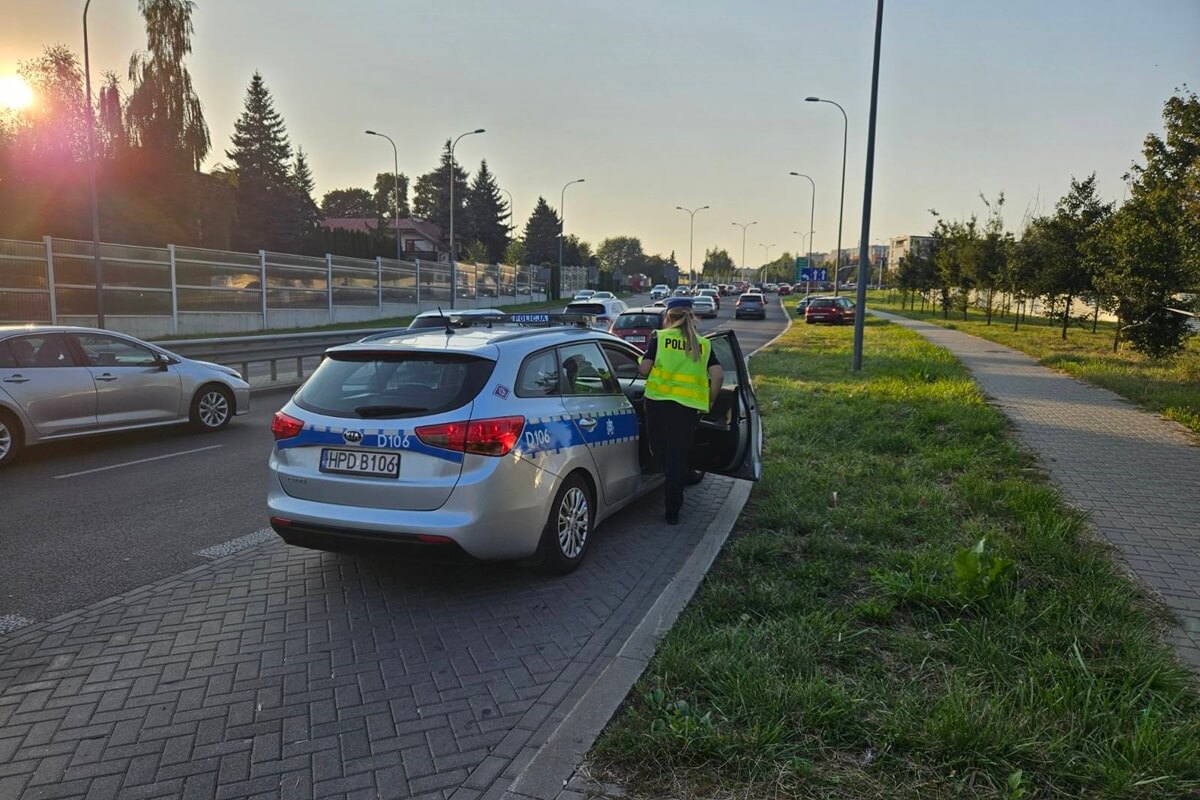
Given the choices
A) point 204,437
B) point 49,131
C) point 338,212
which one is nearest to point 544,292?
point 49,131

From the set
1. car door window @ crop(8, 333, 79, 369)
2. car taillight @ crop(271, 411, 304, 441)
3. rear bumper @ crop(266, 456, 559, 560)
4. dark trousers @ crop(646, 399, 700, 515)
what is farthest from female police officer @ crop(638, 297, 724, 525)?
car door window @ crop(8, 333, 79, 369)

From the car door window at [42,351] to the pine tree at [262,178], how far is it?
58.9m

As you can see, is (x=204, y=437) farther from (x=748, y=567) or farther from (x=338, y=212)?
(x=338, y=212)

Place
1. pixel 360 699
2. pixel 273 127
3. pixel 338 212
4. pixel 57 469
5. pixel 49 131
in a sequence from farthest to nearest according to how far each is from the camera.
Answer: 1. pixel 338 212
2. pixel 273 127
3. pixel 49 131
4. pixel 57 469
5. pixel 360 699

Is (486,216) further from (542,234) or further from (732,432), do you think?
(732,432)

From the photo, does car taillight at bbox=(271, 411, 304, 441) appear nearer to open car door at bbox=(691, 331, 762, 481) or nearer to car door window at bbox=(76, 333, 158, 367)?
open car door at bbox=(691, 331, 762, 481)

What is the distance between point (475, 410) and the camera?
4457mm

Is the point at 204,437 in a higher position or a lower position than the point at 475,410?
lower

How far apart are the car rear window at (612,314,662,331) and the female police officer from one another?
12.8 m

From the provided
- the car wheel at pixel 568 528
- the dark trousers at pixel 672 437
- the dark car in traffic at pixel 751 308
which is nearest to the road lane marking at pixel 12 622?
the car wheel at pixel 568 528

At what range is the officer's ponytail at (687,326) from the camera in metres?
5.80

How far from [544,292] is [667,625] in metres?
63.5

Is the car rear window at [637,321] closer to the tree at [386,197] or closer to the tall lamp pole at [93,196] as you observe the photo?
the tall lamp pole at [93,196]

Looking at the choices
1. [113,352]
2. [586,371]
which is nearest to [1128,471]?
[586,371]
